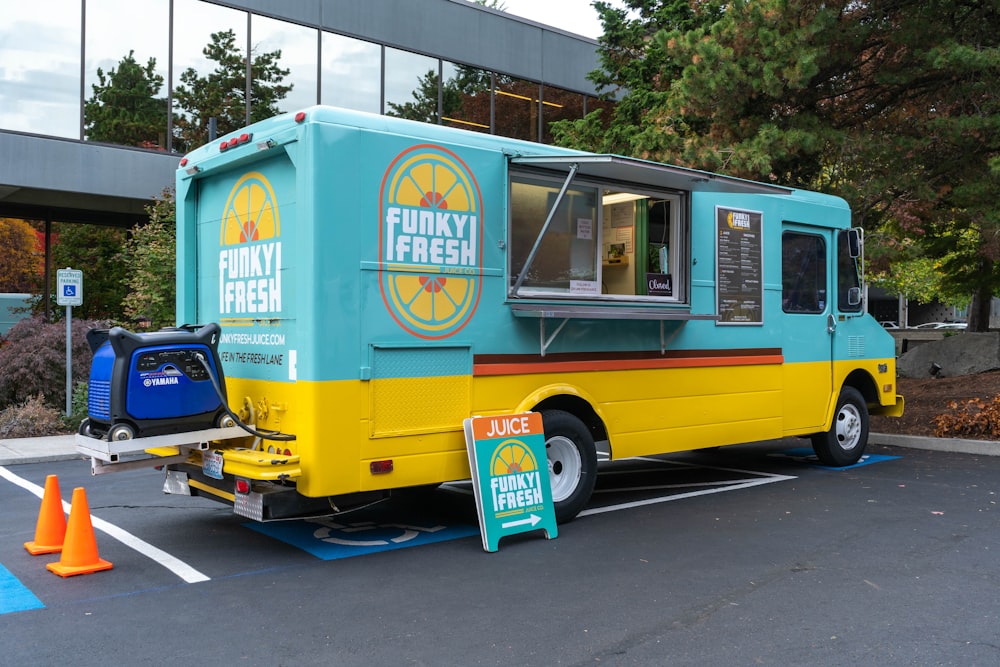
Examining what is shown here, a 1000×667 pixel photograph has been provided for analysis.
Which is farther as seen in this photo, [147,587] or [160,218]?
[160,218]

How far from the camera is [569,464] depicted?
6.89 meters

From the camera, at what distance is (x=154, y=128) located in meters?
15.9

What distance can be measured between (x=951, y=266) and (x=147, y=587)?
53.9 feet

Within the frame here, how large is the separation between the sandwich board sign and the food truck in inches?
9.1

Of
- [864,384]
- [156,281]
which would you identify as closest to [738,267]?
[864,384]

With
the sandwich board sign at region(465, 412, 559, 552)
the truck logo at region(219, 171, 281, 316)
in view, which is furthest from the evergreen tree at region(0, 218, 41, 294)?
the sandwich board sign at region(465, 412, 559, 552)

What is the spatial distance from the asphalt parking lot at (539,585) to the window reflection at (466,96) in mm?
12756

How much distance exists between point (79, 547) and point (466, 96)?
15.5m

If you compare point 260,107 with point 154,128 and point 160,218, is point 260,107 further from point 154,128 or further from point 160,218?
point 160,218

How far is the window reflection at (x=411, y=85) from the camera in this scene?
18156mm

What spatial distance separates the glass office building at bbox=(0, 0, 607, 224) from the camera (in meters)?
14.6

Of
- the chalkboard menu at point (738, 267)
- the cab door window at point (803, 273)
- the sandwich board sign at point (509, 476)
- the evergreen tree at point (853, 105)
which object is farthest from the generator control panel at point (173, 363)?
the evergreen tree at point (853, 105)

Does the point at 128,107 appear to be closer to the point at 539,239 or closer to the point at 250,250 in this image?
the point at 250,250

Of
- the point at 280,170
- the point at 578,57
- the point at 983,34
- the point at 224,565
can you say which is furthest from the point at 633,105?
the point at 224,565
